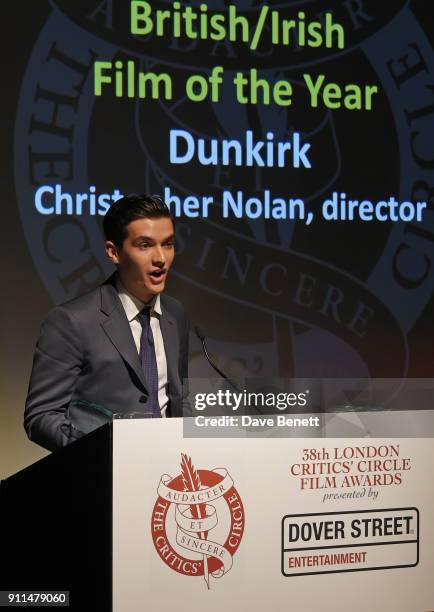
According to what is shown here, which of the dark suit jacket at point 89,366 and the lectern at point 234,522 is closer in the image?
the lectern at point 234,522

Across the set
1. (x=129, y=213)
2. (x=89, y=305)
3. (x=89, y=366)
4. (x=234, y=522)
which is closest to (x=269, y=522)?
(x=234, y=522)

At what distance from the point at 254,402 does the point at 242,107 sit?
2699 millimetres

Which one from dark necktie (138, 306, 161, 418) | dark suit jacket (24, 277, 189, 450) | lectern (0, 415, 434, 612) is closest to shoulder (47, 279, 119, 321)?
dark suit jacket (24, 277, 189, 450)

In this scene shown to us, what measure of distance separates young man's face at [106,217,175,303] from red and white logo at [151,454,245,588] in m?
1.03

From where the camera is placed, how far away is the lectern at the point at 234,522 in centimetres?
177

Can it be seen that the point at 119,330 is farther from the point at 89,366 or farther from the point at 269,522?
the point at 269,522

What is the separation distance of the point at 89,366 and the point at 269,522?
93cm

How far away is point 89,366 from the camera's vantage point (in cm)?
261

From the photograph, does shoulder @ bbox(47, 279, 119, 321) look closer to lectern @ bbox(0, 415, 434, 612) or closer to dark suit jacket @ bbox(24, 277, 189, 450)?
dark suit jacket @ bbox(24, 277, 189, 450)

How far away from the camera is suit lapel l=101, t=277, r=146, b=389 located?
2.63 m

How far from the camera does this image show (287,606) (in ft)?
6.02

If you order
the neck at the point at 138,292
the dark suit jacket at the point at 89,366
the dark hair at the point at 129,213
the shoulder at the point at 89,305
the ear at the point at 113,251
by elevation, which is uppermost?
the dark hair at the point at 129,213

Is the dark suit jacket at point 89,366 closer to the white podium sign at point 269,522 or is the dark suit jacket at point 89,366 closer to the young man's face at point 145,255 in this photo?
the young man's face at point 145,255

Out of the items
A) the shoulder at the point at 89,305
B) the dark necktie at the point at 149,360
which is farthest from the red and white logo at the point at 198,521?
the shoulder at the point at 89,305
